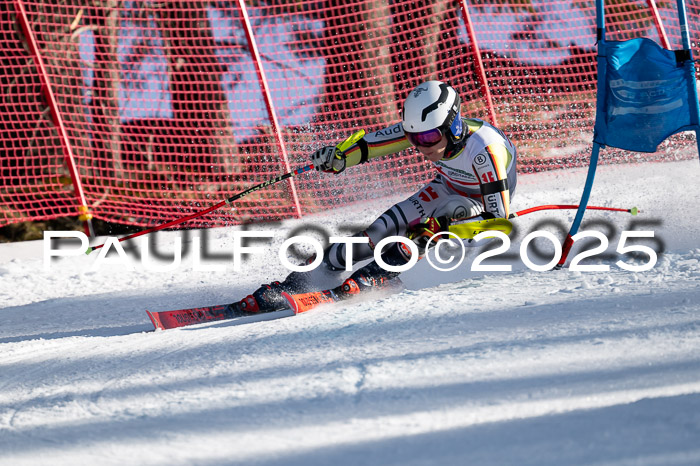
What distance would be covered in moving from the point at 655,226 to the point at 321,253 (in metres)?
2.43

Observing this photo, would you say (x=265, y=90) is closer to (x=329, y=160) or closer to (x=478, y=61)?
(x=478, y=61)

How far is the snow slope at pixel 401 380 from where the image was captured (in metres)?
1.91

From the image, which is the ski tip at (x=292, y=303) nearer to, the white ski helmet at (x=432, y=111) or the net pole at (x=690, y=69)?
the white ski helmet at (x=432, y=111)

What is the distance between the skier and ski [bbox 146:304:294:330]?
5 cm

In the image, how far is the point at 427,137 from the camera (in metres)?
3.75

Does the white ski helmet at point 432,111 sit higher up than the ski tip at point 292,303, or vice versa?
the white ski helmet at point 432,111

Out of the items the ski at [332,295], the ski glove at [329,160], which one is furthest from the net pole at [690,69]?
the ski glove at [329,160]

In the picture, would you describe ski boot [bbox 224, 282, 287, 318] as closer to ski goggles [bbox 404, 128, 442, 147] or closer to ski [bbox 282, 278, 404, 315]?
ski [bbox 282, 278, 404, 315]

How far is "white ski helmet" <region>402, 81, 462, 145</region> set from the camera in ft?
12.1

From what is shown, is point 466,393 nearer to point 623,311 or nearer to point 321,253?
point 623,311

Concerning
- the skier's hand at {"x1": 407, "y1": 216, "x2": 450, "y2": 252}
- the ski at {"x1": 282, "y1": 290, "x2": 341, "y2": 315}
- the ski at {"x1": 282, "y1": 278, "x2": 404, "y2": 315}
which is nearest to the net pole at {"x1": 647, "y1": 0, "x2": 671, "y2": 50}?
the skier's hand at {"x1": 407, "y1": 216, "x2": 450, "y2": 252}

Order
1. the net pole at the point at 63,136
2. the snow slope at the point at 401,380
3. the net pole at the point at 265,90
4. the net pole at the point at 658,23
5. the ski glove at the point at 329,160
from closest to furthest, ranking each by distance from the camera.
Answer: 1. the snow slope at the point at 401,380
2. the ski glove at the point at 329,160
3. the net pole at the point at 63,136
4. the net pole at the point at 265,90
5. the net pole at the point at 658,23

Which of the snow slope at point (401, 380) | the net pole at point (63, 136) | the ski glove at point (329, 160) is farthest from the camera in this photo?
the net pole at point (63, 136)

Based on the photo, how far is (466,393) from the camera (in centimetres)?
217
